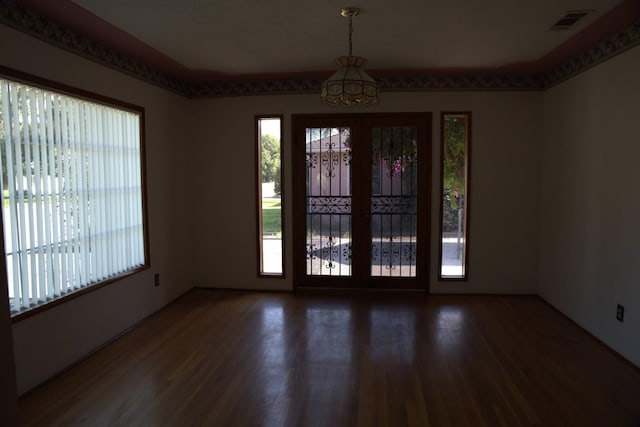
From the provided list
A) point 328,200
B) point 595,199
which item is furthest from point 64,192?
point 595,199

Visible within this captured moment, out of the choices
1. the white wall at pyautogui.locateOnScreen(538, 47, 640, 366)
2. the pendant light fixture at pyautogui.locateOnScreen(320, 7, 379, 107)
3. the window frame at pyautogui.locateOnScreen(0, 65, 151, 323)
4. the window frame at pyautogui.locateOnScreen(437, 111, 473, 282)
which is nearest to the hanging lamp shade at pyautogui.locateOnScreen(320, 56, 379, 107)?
the pendant light fixture at pyautogui.locateOnScreen(320, 7, 379, 107)

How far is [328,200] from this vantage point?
18.3 ft

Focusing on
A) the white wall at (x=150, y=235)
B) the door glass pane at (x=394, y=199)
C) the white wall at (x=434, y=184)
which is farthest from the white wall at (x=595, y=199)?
the white wall at (x=150, y=235)

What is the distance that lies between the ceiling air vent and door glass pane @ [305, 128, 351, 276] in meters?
2.58

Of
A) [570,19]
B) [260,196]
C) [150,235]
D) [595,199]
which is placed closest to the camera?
[570,19]

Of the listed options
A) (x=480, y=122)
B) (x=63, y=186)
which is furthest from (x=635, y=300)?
(x=63, y=186)

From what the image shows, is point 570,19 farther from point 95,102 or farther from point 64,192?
point 64,192

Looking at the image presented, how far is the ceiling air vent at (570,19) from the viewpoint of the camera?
3.19 metres

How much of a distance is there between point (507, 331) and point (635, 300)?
1147mm

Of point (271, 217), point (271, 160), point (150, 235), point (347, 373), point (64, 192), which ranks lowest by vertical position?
point (347, 373)

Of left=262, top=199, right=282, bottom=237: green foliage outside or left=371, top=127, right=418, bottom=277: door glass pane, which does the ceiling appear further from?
left=262, top=199, right=282, bottom=237: green foliage outside

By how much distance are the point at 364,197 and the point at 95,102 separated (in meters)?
3.17

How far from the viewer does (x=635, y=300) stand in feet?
11.3

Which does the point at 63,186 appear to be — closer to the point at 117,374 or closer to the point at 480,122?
the point at 117,374
